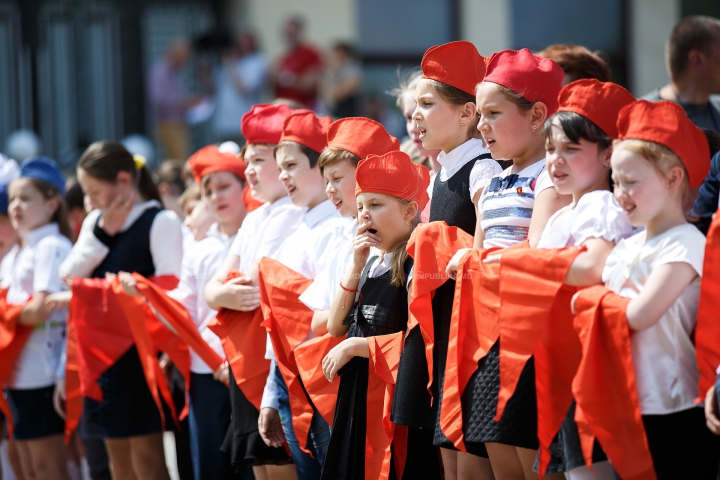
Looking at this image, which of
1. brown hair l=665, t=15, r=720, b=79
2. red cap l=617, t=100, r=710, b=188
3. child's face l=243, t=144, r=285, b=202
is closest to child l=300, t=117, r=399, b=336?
child's face l=243, t=144, r=285, b=202

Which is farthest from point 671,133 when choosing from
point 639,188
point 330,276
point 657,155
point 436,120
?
point 330,276

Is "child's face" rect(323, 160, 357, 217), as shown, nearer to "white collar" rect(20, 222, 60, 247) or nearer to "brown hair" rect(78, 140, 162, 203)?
"brown hair" rect(78, 140, 162, 203)

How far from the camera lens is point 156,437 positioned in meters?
4.91

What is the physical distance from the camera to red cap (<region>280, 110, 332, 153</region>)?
4102 mm

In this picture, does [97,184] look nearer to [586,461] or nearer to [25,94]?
[586,461]

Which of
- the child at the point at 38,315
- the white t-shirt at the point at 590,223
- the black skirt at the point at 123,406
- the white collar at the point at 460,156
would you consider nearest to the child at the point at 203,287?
the black skirt at the point at 123,406

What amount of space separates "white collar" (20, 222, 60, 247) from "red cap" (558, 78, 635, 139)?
352 cm

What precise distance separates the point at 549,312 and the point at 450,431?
1.58 ft

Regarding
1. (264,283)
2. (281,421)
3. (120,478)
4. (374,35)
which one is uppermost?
(374,35)

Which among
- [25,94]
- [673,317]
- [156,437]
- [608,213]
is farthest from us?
[25,94]

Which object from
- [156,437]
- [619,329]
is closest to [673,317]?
[619,329]

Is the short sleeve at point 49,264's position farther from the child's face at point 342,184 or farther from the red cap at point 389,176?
the red cap at point 389,176

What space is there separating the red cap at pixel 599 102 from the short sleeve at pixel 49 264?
10.9 feet

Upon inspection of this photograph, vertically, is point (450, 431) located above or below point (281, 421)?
above
